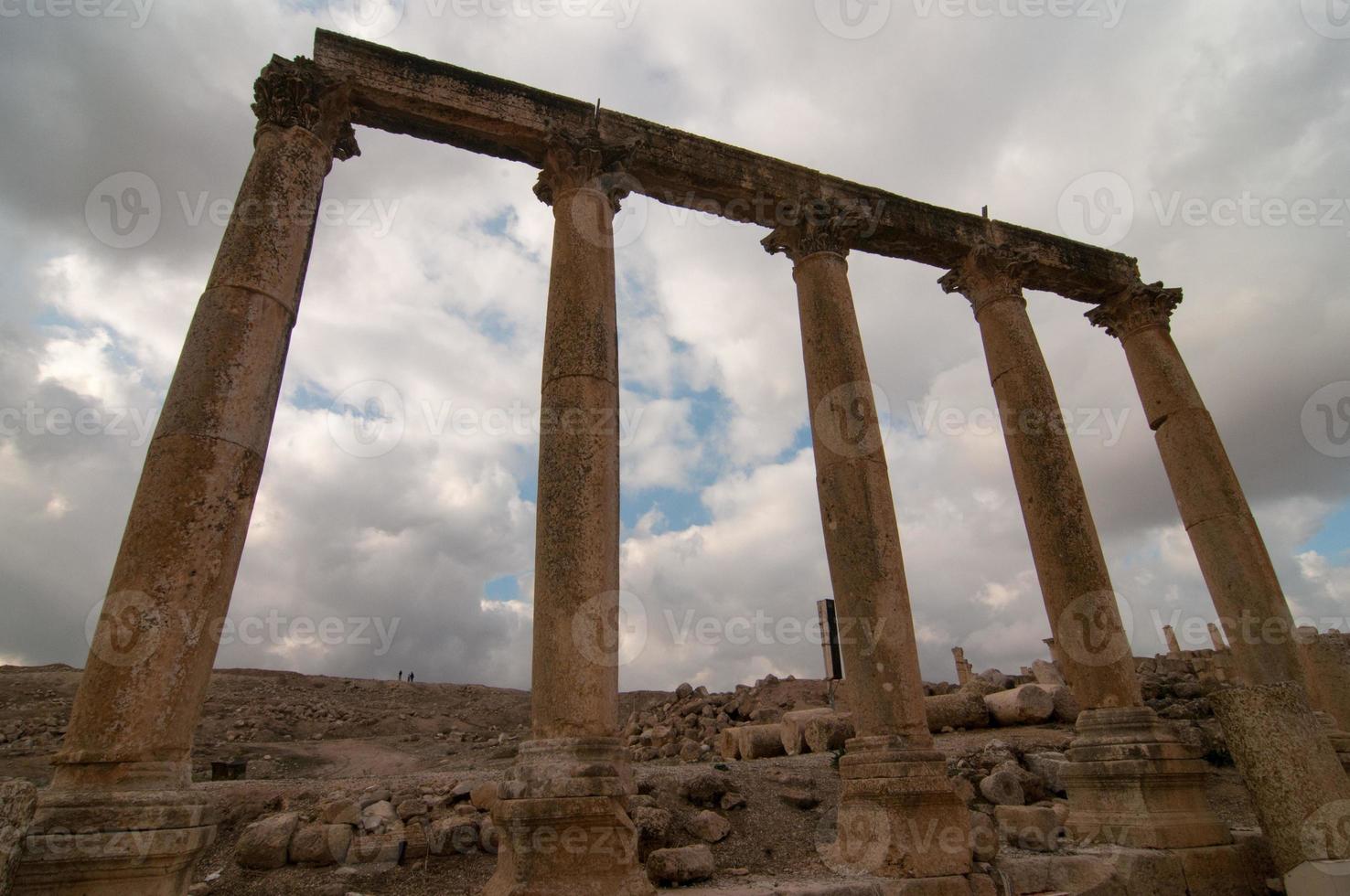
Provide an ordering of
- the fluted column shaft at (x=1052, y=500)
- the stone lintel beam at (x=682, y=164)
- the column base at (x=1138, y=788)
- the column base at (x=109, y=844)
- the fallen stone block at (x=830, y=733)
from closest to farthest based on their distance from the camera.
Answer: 1. the column base at (x=109, y=844)
2. the column base at (x=1138, y=788)
3. the stone lintel beam at (x=682, y=164)
4. the fluted column shaft at (x=1052, y=500)
5. the fallen stone block at (x=830, y=733)

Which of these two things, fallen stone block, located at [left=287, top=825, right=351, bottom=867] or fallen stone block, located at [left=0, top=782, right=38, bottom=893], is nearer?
fallen stone block, located at [left=0, top=782, right=38, bottom=893]

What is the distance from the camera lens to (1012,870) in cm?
745

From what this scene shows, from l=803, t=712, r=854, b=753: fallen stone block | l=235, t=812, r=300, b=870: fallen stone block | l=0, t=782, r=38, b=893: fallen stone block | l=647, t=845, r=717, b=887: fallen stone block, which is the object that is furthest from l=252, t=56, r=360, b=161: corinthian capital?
l=803, t=712, r=854, b=753: fallen stone block

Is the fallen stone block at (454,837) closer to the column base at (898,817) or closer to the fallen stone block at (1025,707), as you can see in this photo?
the column base at (898,817)

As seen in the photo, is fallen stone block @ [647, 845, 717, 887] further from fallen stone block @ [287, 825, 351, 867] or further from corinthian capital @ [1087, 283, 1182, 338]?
corinthian capital @ [1087, 283, 1182, 338]

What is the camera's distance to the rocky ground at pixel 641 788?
297 inches

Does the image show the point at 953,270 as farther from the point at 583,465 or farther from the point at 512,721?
the point at 512,721

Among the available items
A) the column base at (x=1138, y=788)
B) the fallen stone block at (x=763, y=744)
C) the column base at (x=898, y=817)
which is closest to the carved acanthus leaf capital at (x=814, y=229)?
the column base at (x=898, y=817)

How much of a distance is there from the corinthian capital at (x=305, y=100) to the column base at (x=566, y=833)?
26.5ft

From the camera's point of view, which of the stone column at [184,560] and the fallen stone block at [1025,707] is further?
A: the fallen stone block at [1025,707]

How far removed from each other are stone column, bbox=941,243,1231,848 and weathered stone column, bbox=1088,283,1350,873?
1144 mm

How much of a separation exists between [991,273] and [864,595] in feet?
23.3

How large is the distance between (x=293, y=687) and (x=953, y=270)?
1219 inches

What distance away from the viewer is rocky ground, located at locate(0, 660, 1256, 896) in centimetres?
755
